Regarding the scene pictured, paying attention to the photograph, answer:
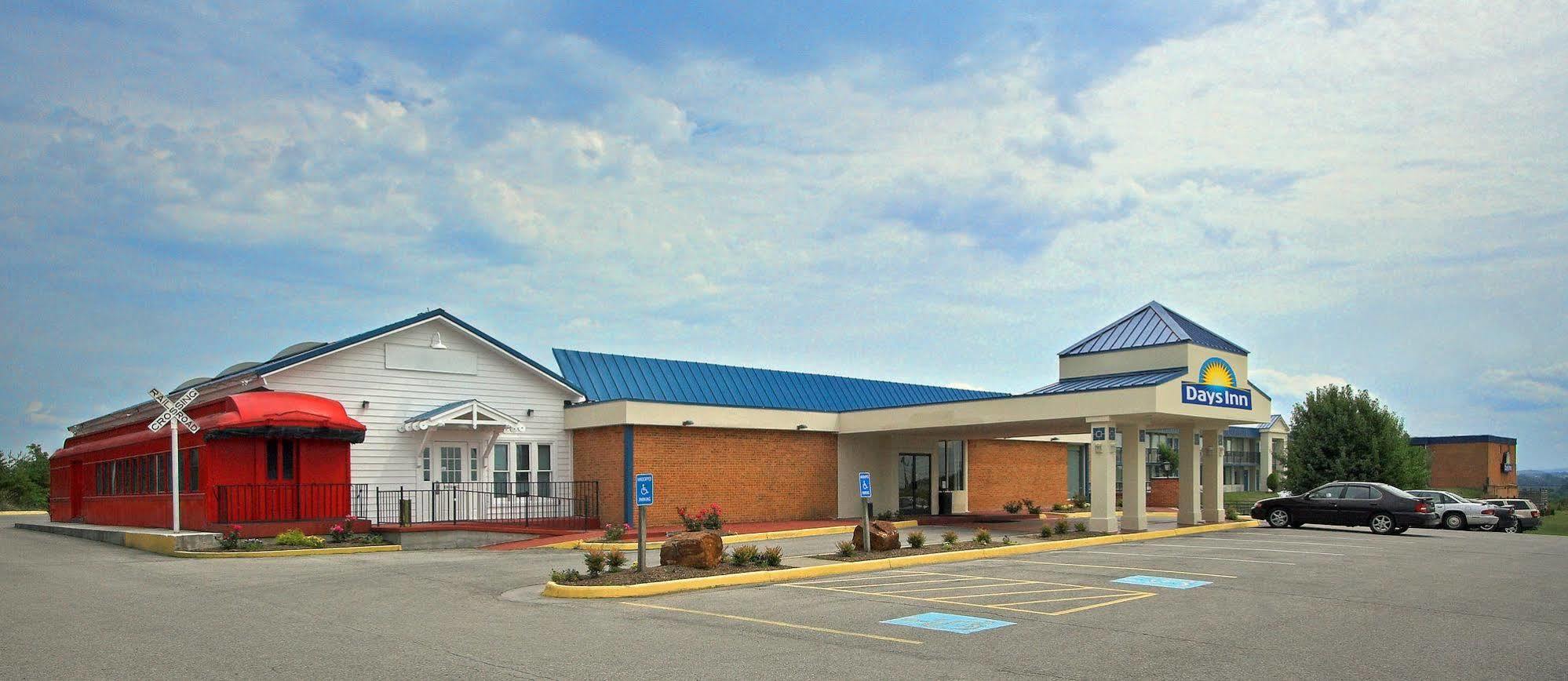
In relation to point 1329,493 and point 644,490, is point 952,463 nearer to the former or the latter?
point 1329,493

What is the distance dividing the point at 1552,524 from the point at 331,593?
1646 inches

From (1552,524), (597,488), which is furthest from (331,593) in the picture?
(1552,524)

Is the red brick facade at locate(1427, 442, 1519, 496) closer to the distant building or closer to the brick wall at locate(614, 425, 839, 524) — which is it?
the distant building

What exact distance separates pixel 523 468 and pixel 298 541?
8126mm

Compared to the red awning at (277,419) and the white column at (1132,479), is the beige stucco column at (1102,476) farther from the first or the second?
the red awning at (277,419)

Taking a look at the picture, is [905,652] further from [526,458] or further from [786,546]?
[526,458]

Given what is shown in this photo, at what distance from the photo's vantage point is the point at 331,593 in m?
15.4

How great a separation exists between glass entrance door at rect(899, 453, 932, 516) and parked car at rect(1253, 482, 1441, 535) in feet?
35.3

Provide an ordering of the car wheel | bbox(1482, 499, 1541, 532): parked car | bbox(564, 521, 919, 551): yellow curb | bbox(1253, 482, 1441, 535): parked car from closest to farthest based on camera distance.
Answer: bbox(564, 521, 919, 551): yellow curb < bbox(1253, 482, 1441, 535): parked car < the car wheel < bbox(1482, 499, 1541, 532): parked car

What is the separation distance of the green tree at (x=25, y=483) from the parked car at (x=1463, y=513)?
211 feet

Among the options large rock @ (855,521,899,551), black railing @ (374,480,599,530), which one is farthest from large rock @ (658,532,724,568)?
black railing @ (374,480,599,530)

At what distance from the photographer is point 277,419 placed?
24.3m

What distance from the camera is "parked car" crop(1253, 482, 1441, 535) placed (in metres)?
29.1

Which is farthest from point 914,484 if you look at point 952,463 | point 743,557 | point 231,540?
point 231,540
